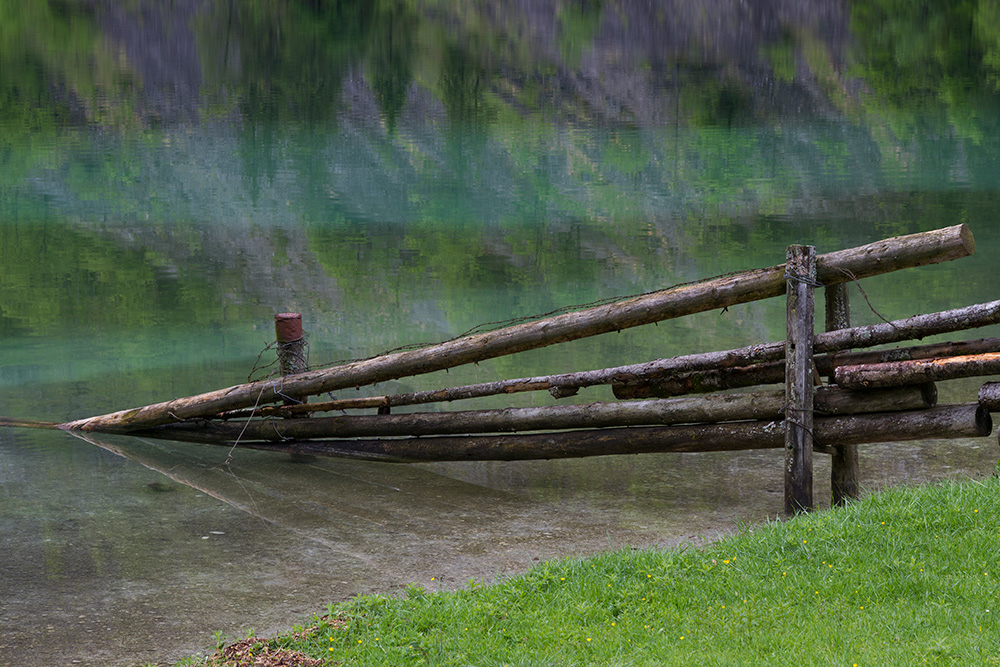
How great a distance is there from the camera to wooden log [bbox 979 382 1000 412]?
297 inches

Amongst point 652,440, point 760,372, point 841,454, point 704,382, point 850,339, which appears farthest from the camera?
point 652,440

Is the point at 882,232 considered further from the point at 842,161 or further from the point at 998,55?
the point at 998,55

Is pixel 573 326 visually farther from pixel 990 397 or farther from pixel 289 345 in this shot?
pixel 289 345

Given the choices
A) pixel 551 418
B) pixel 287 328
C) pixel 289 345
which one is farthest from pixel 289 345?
pixel 551 418

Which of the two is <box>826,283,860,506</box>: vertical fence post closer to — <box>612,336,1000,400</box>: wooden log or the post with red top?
<box>612,336,1000,400</box>: wooden log

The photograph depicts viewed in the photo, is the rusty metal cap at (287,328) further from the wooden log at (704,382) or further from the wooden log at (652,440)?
the wooden log at (704,382)

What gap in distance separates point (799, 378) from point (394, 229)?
29871mm

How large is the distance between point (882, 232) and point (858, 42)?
2326 inches

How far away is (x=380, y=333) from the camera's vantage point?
18.8 m

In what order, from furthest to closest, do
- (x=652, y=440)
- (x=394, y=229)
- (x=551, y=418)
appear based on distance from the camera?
(x=394, y=229) < (x=551, y=418) < (x=652, y=440)

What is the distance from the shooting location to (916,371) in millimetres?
A: 7707

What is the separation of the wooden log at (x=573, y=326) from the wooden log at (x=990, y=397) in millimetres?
919

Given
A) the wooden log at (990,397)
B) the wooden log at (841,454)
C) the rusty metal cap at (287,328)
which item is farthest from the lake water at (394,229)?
the wooden log at (990,397)

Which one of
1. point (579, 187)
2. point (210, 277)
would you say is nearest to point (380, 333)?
point (210, 277)
